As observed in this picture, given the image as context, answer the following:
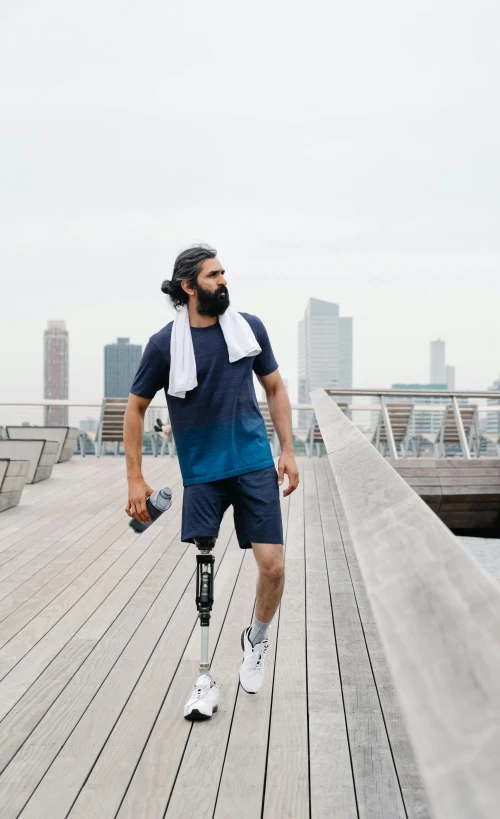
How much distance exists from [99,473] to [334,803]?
9.00 m

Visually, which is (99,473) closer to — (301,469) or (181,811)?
(301,469)

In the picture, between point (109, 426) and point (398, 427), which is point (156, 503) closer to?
point (109, 426)

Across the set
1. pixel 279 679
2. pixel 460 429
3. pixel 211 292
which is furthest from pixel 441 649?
pixel 460 429

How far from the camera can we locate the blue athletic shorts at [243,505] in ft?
9.91

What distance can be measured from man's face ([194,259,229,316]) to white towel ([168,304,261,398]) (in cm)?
4

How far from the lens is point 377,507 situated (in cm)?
170

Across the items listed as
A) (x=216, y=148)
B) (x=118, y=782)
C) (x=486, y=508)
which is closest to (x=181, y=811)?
(x=118, y=782)

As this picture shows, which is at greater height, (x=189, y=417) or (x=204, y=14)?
(x=204, y=14)

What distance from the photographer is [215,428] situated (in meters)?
3.02

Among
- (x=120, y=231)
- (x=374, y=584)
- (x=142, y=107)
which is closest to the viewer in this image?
(x=374, y=584)

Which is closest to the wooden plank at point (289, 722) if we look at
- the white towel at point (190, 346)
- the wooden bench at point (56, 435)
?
the white towel at point (190, 346)

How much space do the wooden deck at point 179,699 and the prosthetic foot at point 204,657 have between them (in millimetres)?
51

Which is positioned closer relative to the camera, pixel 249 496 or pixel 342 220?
pixel 249 496

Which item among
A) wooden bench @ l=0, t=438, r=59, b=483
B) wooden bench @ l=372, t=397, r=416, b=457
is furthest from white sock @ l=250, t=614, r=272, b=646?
wooden bench @ l=372, t=397, r=416, b=457
